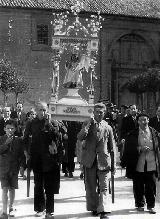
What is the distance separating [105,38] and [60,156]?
27.2 m

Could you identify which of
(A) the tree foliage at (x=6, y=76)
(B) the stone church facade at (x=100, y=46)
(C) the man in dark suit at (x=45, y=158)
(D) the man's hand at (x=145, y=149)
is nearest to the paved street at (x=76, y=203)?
(C) the man in dark suit at (x=45, y=158)

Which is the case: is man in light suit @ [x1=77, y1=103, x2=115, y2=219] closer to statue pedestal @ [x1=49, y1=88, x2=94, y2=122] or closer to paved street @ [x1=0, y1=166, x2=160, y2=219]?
paved street @ [x1=0, y1=166, x2=160, y2=219]

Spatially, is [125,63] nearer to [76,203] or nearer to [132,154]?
[76,203]

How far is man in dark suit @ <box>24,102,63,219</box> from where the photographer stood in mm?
7215

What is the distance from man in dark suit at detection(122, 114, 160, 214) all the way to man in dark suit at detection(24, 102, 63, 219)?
1285 millimetres

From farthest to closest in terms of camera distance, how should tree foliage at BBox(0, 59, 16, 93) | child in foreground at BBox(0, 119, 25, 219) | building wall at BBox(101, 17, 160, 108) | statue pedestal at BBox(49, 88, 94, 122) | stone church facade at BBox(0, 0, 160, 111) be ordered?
1. building wall at BBox(101, 17, 160, 108)
2. stone church facade at BBox(0, 0, 160, 111)
3. tree foliage at BBox(0, 59, 16, 93)
4. statue pedestal at BBox(49, 88, 94, 122)
5. child in foreground at BBox(0, 119, 25, 219)

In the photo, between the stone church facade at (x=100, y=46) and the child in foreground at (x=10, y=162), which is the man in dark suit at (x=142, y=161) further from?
the stone church facade at (x=100, y=46)

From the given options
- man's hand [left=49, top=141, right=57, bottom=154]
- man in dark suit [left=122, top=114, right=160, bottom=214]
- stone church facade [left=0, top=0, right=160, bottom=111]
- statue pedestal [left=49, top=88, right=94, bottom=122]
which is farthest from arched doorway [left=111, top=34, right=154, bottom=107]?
man's hand [left=49, top=141, right=57, bottom=154]

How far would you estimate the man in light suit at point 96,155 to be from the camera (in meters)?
7.44

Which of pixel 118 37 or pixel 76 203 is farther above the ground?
pixel 118 37

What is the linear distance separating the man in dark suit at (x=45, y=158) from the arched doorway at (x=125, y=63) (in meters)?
26.7

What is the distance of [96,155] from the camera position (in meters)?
7.52

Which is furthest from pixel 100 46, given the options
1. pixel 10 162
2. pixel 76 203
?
pixel 10 162

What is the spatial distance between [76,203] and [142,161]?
148 cm
